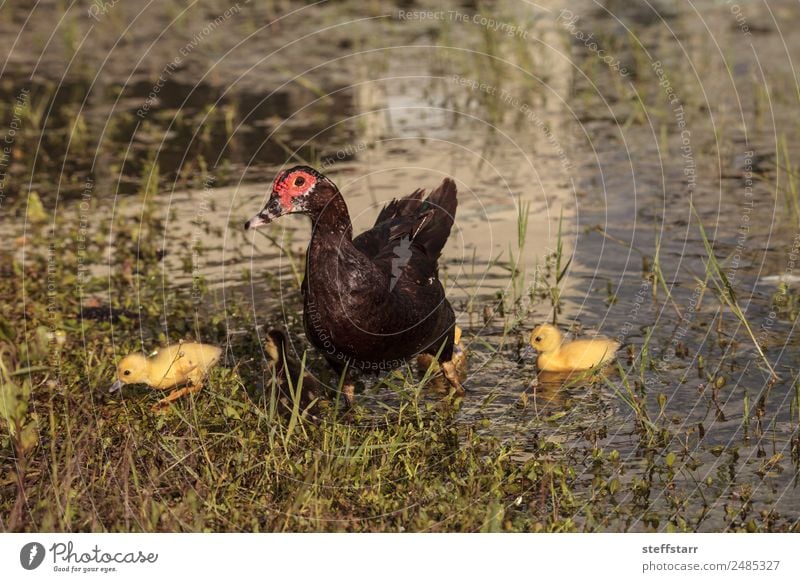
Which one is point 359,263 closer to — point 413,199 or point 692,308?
point 413,199

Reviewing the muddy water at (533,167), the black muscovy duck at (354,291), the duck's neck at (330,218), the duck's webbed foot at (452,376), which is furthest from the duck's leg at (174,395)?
the duck's webbed foot at (452,376)

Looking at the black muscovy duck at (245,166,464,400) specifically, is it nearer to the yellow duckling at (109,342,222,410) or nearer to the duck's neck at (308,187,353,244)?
the duck's neck at (308,187,353,244)

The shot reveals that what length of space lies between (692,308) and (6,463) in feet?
13.5

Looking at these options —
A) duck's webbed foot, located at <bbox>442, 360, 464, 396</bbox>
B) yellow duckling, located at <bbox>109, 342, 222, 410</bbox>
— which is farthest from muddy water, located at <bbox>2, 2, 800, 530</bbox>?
yellow duckling, located at <bbox>109, 342, 222, 410</bbox>

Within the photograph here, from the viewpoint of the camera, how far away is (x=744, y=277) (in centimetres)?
786

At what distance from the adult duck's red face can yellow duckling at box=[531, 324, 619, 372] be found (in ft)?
5.42

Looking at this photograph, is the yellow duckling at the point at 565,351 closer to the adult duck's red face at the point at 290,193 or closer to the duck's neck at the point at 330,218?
the duck's neck at the point at 330,218

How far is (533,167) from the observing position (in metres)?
10.1

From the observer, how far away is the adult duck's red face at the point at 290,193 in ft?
18.9

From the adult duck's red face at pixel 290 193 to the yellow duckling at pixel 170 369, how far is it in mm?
940

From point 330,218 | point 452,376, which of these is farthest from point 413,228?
point 330,218

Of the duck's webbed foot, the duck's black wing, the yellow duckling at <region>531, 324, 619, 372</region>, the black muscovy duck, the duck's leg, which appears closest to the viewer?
the black muscovy duck

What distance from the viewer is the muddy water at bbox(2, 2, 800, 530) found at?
6.50 m
